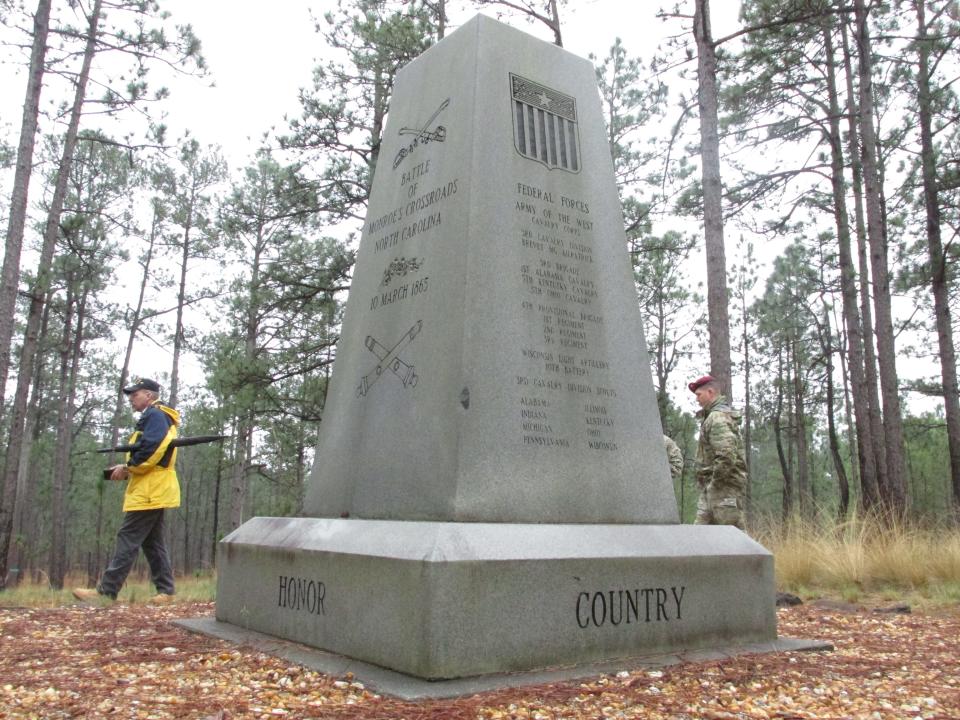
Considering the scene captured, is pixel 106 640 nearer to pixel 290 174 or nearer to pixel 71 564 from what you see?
pixel 290 174

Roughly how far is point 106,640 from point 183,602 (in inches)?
83.3

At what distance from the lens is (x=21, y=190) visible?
10492 millimetres

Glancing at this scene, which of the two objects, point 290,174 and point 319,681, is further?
point 290,174

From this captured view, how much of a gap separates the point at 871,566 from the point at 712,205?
4.83m

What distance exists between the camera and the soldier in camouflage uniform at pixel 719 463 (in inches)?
261

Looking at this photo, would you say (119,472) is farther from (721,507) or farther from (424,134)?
(721,507)

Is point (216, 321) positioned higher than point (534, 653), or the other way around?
point (216, 321)

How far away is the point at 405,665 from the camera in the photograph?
2.81 m

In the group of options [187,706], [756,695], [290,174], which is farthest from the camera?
[290,174]

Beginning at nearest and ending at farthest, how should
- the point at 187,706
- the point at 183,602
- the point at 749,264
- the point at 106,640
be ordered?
the point at 187,706
the point at 106,640
the point at 183,602
the point at 749,264

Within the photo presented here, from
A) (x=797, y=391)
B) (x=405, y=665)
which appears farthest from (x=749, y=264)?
(x=405, y=665)

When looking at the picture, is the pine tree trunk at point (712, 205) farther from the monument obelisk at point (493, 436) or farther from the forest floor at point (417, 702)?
the forest floor at point (417, 702)

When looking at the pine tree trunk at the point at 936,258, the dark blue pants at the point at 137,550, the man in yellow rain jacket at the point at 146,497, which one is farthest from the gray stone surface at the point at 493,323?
the pine tree trunk at the point at 936,258

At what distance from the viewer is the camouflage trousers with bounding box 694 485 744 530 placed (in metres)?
6.68
